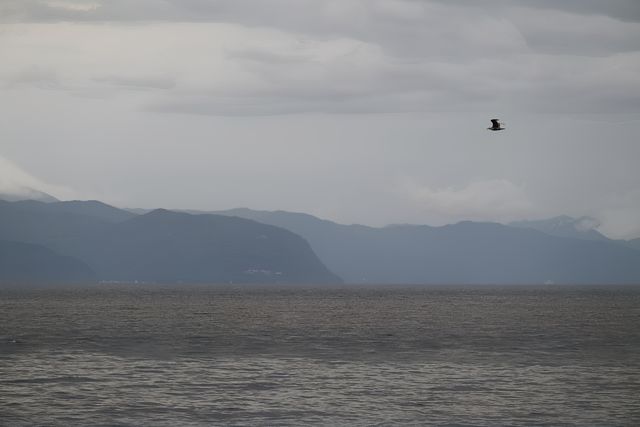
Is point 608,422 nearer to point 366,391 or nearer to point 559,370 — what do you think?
point 366,391

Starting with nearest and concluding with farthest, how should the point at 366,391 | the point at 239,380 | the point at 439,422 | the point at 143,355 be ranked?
the point at 439,422 < the point at 366,391 < the point at 239,380 < the point at 143,355

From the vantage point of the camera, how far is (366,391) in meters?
65.3

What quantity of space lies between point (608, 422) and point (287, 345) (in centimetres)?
4969

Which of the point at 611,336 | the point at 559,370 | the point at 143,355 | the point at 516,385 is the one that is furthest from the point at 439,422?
the point at 611,336

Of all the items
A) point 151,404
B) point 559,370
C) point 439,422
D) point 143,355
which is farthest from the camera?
point 143,355

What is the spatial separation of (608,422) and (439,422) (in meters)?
9.95

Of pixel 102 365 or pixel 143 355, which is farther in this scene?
pixel 143 355

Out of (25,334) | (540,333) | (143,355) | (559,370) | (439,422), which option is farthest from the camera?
(540,333)

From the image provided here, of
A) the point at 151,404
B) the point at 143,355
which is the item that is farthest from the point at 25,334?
the point at 151,404

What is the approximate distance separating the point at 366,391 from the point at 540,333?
63086 mm

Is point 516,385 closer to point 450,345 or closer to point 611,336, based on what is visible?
point 450,345

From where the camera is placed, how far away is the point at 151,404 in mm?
59562

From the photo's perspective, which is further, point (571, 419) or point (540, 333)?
point (540, 333)

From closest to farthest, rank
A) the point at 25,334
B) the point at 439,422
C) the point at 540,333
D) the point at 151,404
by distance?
the point at 439,422 < the point at 151,404 < the point at 25,334 < the point at 540,333
